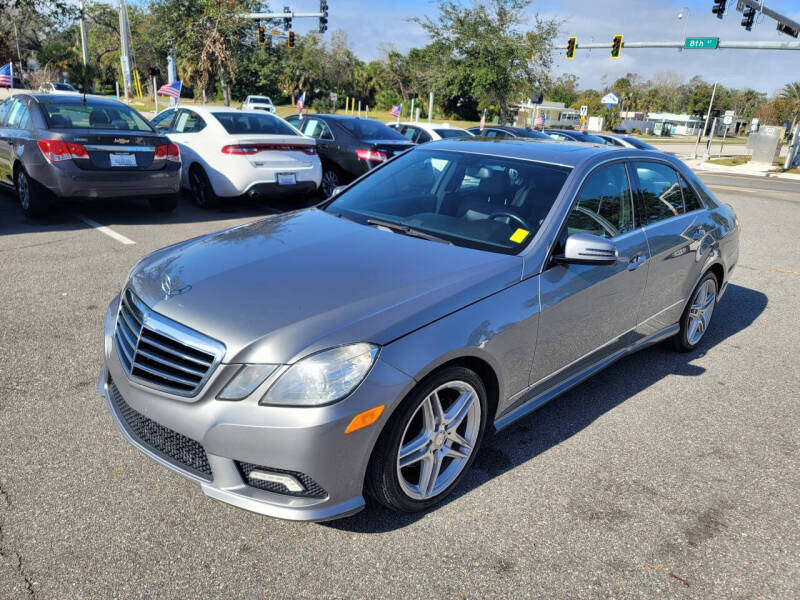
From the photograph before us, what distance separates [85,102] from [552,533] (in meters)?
8.06

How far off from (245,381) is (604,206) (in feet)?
7.97

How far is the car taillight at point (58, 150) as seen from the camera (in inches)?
291

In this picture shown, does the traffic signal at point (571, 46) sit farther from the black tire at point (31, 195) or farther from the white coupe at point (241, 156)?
the black tire at point (31, 195)

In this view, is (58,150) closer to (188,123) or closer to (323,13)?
(188,123)

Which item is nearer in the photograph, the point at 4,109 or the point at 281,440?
the point at 281,440

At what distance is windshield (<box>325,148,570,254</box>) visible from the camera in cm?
337

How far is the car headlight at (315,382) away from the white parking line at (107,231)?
575cm

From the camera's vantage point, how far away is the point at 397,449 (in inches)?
100

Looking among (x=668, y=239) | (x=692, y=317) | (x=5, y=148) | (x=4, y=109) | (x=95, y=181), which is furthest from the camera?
(x=4, y=109)

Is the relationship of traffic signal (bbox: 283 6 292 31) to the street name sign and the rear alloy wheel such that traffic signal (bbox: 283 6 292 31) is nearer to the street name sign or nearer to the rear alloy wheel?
the street name sign

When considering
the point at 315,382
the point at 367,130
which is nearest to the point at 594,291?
the point at 315,382

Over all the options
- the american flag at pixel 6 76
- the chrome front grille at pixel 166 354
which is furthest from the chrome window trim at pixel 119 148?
the american flag at pixel 6 76

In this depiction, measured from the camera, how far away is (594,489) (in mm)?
3084

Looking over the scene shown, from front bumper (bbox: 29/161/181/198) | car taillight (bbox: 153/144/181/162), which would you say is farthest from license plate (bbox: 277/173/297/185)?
front bumper (bbox: 29/161/181/198)
